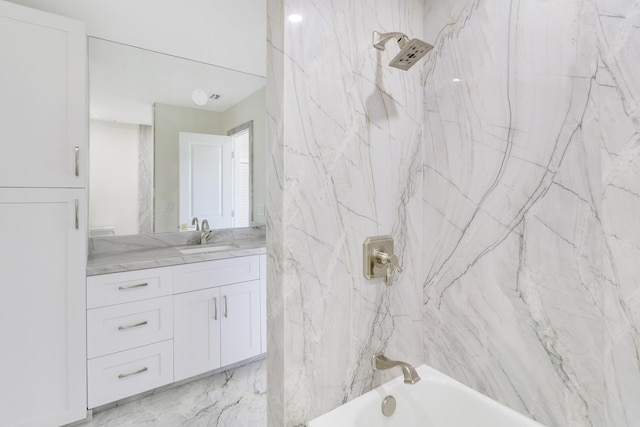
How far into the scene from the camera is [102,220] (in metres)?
2.21

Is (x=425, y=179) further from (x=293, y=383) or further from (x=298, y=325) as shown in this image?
(x=293, y=383)

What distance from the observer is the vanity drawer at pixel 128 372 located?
68.2 inches

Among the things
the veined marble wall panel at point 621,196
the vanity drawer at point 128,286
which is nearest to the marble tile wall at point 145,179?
the vanity drawer at point 128,286

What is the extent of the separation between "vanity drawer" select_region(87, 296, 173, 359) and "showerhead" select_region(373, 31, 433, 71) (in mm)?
1883

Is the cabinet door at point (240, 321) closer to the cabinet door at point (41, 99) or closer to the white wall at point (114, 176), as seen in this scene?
the white wall at point (114, 176)

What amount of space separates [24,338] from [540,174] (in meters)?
2.49

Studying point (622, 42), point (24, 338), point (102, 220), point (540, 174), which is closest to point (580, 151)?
point (540, 174)

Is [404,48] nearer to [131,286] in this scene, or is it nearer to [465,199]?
[465,199]

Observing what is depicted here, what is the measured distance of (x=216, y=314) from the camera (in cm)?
213

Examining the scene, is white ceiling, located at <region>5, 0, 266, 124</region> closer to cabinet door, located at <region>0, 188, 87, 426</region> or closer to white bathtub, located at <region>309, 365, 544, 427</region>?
cabinet door, located at <region>0, 188, 87, 426</region>

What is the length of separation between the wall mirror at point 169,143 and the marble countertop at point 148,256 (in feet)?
0.48

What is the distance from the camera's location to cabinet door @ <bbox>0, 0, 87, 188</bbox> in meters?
1.50

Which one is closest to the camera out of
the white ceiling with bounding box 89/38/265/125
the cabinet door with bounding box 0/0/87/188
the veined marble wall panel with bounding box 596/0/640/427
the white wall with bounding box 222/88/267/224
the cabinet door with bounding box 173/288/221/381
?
the veined marble wall panel with bounding box 596/0/640/427

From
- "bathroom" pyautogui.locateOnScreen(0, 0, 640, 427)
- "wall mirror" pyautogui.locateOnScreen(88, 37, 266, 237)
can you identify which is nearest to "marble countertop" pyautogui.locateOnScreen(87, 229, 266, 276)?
"wall mirror" pyautogui.locateOnScreen(88, 37, 266, 237)
